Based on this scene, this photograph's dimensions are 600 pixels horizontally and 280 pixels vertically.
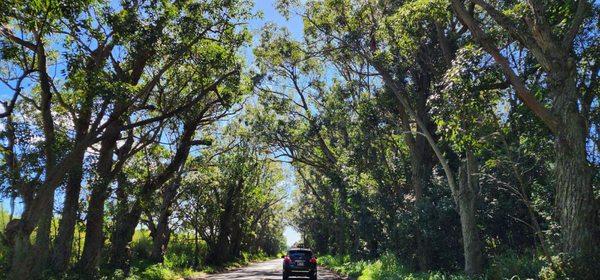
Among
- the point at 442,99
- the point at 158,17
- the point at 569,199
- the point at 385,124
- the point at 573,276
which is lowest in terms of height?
the point at 573,276

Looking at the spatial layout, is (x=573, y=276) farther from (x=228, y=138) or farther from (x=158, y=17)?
(x=228, y=138)

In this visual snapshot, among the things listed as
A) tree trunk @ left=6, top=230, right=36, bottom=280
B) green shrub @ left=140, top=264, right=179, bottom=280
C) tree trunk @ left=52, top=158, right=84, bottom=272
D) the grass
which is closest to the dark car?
the grass

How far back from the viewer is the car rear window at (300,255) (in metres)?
21.7

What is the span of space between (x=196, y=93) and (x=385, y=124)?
7.93 meters

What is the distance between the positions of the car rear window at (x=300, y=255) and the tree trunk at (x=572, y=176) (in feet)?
46.5

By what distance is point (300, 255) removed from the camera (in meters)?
21.8

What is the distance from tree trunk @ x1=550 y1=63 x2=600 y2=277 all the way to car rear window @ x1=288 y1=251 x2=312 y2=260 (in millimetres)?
14165

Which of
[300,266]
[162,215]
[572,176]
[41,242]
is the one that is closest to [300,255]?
[300,266]

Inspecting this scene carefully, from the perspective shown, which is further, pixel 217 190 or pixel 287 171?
pixel 287 171

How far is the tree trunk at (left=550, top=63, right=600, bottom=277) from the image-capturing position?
338 inches

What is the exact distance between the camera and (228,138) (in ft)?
103

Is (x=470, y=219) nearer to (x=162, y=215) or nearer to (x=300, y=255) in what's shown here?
(x=300, y=255)

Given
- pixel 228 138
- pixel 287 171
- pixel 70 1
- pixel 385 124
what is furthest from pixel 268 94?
pixel 287 171

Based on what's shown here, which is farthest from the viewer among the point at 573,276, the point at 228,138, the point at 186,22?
the point at 228,138
